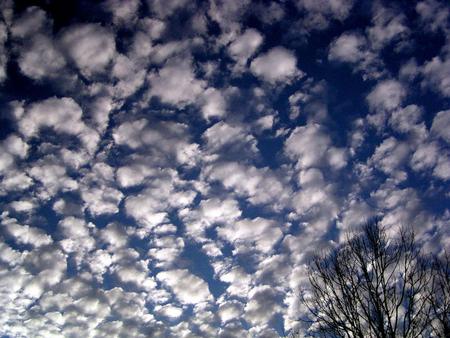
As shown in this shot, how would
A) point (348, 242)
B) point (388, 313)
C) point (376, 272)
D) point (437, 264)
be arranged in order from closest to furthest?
1. point (388, 313)
2. point (376, 272)
3. point (348, 242)
4. point (437, 264)

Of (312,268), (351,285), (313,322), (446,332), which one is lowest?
(446,332)

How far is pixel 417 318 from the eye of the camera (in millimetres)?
9727

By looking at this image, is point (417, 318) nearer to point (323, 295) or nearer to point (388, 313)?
point (388, 313)

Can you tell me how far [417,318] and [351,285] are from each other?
1.98m

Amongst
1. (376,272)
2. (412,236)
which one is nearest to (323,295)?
(376,272)

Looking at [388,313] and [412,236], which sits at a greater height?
[412,236]

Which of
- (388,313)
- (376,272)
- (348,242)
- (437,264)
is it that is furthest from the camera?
(437,264)

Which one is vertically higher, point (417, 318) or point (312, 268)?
point (312, 268)

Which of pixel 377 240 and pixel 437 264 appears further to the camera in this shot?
pixel 437 264

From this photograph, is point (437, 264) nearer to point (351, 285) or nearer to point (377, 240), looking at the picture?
point (377, 240)

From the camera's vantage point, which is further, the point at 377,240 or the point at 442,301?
the point at 442,301

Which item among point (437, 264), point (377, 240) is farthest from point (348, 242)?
point (437, 264)

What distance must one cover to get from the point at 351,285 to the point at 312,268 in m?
1.49

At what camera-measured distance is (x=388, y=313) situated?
31.2 feet
